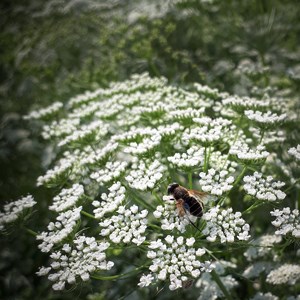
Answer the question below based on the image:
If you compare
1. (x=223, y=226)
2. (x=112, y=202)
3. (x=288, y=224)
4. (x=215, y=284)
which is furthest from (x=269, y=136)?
(x=112, y=202)

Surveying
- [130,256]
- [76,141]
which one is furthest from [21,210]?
[130,256]

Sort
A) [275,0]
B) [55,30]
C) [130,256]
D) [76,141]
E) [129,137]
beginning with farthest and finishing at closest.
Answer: [55,30]
[275,0]
[130,256]
[76,141]
[129,137]

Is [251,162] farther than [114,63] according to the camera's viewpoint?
No

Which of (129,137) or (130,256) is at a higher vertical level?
(129,137)

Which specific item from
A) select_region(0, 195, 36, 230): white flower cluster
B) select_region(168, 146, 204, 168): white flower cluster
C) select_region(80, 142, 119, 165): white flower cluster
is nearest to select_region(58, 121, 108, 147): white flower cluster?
select_region(80, 142, 119, 165): white flower cluster

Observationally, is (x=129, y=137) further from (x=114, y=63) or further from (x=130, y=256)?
(x=114, y=63)

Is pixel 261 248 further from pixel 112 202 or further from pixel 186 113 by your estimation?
pixel 112 202

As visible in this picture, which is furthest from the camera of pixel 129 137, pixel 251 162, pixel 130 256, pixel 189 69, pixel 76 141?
pixel 189 69
